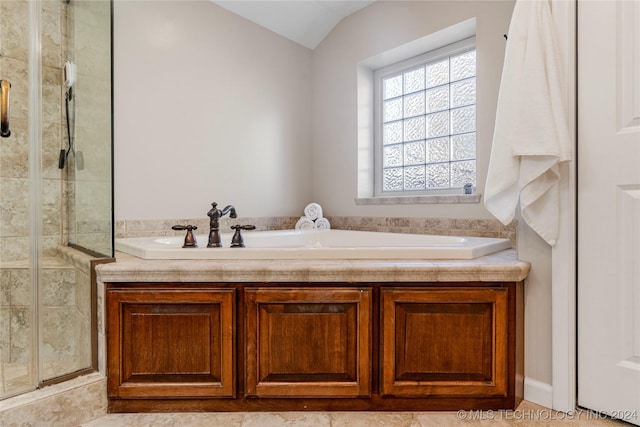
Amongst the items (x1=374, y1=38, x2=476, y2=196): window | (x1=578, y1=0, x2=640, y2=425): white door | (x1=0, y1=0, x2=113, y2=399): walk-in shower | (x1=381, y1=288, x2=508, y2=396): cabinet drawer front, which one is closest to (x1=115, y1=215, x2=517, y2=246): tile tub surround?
(x1=374, y1=38, x2=476, y2=196): window

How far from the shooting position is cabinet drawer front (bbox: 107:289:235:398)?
1.50 metres

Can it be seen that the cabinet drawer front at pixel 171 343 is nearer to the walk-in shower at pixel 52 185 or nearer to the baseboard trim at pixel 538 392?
the walk-in shower at pixel 52 185

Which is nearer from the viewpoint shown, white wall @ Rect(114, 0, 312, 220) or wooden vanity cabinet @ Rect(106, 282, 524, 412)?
wooden vanity cabinet @ Rect(106, 282, 524, 412)

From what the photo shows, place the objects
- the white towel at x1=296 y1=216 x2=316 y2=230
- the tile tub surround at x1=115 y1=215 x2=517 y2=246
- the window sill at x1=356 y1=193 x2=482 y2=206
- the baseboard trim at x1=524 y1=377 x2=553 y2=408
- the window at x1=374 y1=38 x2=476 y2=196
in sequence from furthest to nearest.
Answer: the white towel at x1=296 y1=216 x2=316 y2=230, the window at x1=374 y1=38 x2=476 y2=196, the window sill at x1=356 y1=193 x2=482 y2=206, the tile tub surround at x1=115 y1=215 x2=517 y2=246, the baseboard trim at x1=524 y1=377 x2=553 y2=408

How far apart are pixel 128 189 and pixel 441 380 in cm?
196

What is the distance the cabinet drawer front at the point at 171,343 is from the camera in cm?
150

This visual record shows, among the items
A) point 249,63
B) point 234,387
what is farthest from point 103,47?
point 234,387

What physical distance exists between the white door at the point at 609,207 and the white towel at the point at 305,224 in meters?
1.83

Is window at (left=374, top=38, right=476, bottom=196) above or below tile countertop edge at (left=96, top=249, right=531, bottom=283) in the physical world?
above

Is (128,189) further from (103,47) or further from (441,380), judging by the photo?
(441,380)

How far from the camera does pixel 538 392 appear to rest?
160cm

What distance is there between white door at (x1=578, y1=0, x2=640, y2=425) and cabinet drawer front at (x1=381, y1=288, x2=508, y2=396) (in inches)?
13.2

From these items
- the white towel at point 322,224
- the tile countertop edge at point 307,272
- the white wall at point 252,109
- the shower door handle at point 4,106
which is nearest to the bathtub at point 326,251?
the tile countertop edge at point 307,272

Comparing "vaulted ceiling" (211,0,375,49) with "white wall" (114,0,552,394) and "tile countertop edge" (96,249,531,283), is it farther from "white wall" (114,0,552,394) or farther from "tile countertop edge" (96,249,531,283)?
"tile countertop edge" (96,249,531,283)
